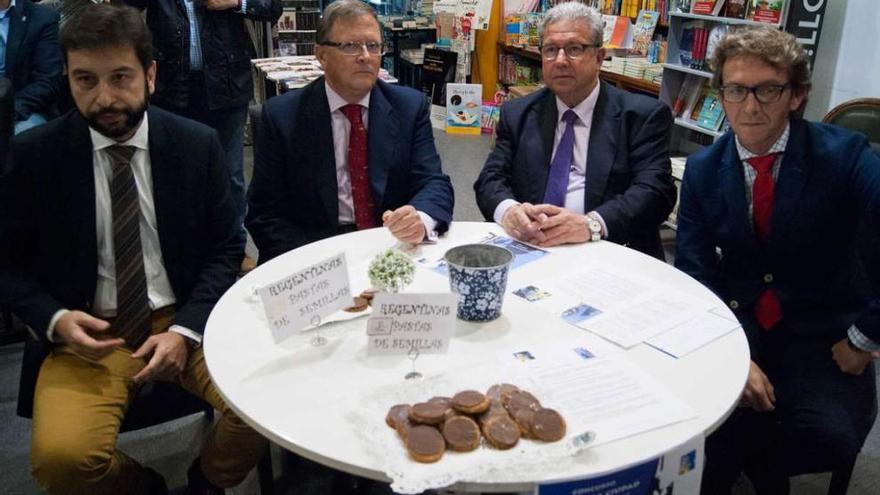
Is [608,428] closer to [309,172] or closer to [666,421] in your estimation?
[666,421]

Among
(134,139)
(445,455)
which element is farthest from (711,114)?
(445,455)

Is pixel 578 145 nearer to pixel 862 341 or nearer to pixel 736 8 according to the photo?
pixel 862 341

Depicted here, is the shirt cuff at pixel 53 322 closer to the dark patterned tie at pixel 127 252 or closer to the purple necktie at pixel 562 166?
the dark patterned tie at pixel 127 252

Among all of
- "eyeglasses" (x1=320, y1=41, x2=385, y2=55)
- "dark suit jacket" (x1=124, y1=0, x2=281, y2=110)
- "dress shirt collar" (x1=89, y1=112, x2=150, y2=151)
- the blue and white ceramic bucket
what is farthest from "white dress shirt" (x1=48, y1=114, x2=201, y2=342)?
"dark suit jacket" (x1=124, y1=0, x2=281, y2=110)

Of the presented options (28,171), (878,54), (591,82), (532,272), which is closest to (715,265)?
(532,272)

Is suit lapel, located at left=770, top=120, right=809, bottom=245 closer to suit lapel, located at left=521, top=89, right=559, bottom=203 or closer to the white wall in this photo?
suit lapel, located at left=521, top=89, right=559, bottom=203

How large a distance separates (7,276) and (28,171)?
0.24m

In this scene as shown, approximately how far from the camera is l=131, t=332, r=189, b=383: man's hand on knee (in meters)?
1.46

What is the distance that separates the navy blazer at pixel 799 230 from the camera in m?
1.54

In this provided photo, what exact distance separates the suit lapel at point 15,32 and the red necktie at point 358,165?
179 centimetres

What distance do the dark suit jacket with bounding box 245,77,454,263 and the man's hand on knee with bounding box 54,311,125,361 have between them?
577mm

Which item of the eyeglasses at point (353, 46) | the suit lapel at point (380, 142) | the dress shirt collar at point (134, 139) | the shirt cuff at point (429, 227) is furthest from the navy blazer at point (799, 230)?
the dress shirt collar at point (134, 139)

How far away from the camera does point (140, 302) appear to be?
1580 millimetres

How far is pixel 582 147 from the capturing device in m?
2.10
